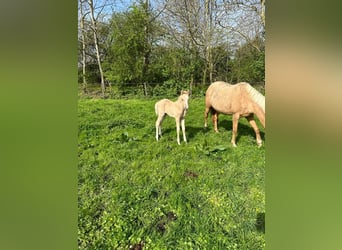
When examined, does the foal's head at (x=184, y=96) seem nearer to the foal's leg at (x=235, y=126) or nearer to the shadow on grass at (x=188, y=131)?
the shadow on grass at (x=188, y=131)

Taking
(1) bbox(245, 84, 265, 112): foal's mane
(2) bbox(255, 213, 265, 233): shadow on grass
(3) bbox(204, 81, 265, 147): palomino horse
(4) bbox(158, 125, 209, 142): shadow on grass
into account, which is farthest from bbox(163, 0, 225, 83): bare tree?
(2) bbox(255, 213, 265, 233): shadow on grass

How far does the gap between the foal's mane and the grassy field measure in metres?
0.17

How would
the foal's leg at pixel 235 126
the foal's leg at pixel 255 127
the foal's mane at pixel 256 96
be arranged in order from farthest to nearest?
the foal's leg at pixel 235 126
the foal's leg at pixel 255 127
the foal's mane at pixel 256 96

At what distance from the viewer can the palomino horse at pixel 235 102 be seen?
4.58 feet

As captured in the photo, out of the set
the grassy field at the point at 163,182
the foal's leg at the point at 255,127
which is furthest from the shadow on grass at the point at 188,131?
the foal's leg at the point at 255,127

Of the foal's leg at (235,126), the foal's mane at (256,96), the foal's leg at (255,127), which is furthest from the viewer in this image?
the foal's leg at (235,126)

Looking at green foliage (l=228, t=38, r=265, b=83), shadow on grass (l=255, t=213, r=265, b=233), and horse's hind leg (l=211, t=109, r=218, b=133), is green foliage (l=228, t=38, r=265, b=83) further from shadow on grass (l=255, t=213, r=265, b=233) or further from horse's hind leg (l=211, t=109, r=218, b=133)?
shadow on grass (l=255, t=213, r=265, b=233)

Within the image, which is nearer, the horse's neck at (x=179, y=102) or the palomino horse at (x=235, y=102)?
the palomino horse at (x=235, y=102)

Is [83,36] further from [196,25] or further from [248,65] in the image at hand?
[248,65]

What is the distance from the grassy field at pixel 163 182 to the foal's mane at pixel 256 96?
0.57 feet

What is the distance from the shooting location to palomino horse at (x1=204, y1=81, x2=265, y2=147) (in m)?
1.39
